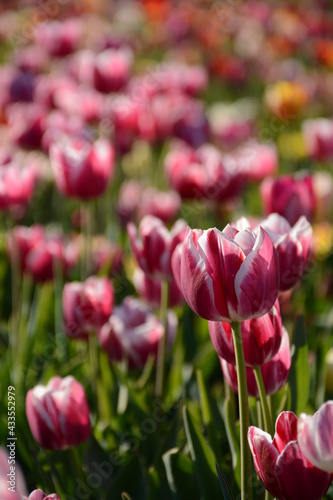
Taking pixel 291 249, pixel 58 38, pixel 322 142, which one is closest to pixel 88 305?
pixel 291 249

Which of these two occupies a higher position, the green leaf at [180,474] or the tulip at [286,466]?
the tulip at [286,466]

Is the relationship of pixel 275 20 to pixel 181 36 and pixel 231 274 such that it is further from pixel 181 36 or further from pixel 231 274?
pixel 231 274

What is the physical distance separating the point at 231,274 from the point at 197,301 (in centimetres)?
5

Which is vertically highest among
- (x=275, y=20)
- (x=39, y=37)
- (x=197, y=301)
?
(x=197, y=301)

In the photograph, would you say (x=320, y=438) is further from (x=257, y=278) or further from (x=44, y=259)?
(x=44, y=259)

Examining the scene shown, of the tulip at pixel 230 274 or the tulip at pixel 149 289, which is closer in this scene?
the tulip at pixel 230 274

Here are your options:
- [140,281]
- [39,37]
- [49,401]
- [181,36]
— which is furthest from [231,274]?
[181,36]

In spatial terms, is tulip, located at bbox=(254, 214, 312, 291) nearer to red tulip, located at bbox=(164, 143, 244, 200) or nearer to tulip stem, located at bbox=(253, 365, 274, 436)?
tulip stem, located at bbox=(253, 365, 274, 436)

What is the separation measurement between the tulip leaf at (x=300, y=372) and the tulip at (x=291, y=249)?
0.14 meters

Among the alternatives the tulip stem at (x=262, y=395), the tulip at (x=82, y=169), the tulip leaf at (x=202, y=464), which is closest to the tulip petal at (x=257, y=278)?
the tulip stem at (x=262, y=395)

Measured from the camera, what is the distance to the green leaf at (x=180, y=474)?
3.47 feet

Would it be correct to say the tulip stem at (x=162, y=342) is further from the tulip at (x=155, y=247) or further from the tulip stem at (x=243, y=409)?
the tulip stem at (x=243, y=409)

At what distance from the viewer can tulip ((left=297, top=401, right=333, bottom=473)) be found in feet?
2.27

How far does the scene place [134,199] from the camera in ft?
8.29
